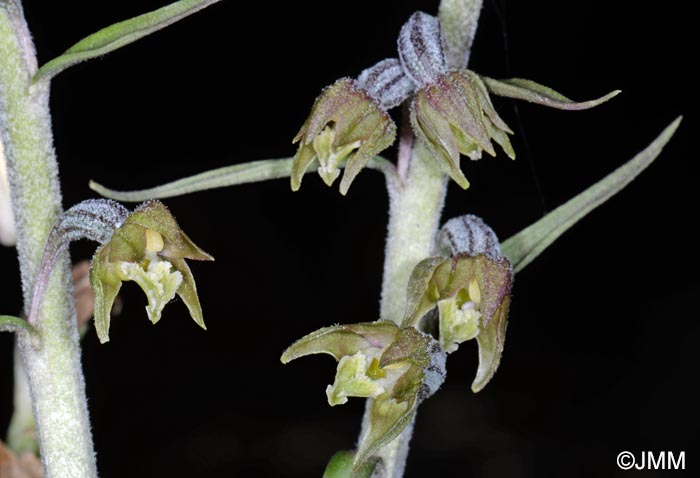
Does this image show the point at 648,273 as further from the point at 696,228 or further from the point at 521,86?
the point at 521,86

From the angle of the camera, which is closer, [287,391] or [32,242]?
[32,242]

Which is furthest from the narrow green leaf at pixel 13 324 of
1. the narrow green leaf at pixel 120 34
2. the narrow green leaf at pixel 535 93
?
the narrow green leaf at pixel 535 93

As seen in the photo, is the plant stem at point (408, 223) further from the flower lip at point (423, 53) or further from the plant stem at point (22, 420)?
the plant stem at point (22, 420)

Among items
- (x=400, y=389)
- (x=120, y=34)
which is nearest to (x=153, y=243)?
(x=120, y=34)

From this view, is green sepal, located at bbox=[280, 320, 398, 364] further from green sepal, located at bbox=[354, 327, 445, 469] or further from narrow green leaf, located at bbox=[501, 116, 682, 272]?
narrow green leaf, located at bbox=[501, 116, 682, 272]

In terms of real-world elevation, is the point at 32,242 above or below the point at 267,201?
below

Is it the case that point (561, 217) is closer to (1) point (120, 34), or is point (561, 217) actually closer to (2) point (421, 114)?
(2) point (421, 114)

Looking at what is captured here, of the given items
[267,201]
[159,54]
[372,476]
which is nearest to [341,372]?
[372,476]
